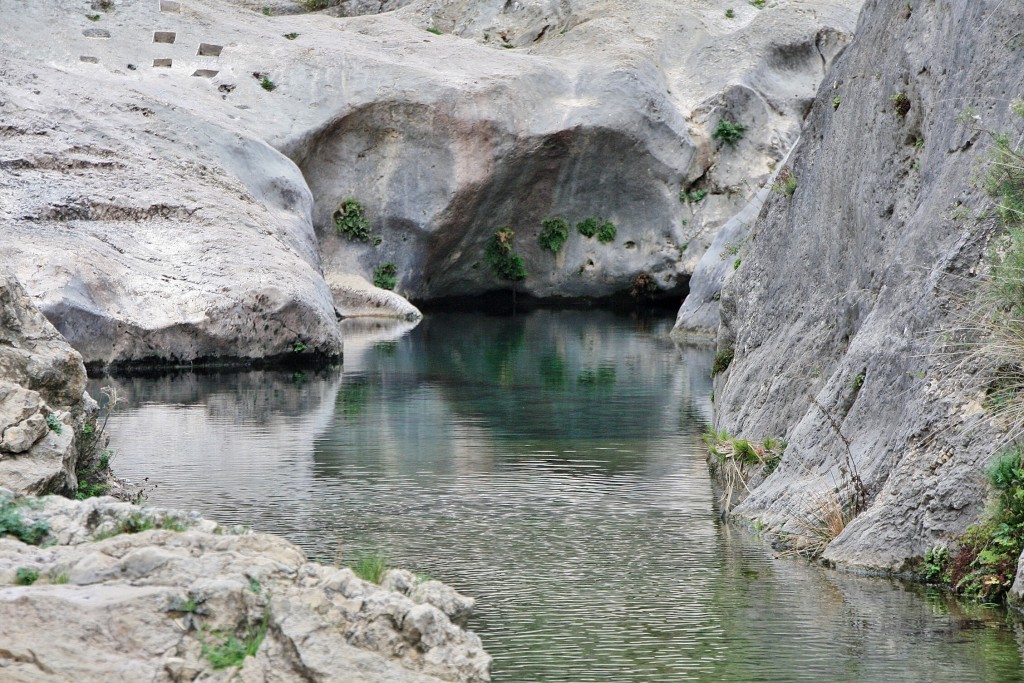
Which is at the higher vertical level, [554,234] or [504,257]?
[554,234]

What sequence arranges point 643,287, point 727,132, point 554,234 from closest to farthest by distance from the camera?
point 554,234
point 727,132
point 643,287

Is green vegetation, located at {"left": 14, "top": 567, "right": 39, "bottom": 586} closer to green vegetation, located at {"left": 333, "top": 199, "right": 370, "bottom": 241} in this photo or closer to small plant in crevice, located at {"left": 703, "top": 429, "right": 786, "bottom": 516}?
small plant in crevice, located at {"left": 703, "top": 429, "right": 786, "bottom": 516}

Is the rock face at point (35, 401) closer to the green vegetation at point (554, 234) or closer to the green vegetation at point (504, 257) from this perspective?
the green vegetation at point (504, 257)

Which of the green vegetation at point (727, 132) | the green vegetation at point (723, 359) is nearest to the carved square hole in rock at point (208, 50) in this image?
the green vegetation at point (727, 132)

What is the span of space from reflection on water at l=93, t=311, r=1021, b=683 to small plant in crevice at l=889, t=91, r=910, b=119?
429 cm

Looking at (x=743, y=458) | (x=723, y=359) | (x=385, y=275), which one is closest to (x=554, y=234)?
(x=385, y=275)

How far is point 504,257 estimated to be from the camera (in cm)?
4769

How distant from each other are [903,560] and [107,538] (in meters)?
6.36

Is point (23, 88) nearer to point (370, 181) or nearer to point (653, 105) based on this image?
point (370, 181)

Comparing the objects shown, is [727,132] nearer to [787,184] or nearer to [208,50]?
[208,50]

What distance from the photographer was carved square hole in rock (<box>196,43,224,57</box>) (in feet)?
140

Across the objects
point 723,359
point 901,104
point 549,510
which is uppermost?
point 901,104

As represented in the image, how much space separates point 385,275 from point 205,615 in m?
38.5

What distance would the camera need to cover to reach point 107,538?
7762 millimetres
